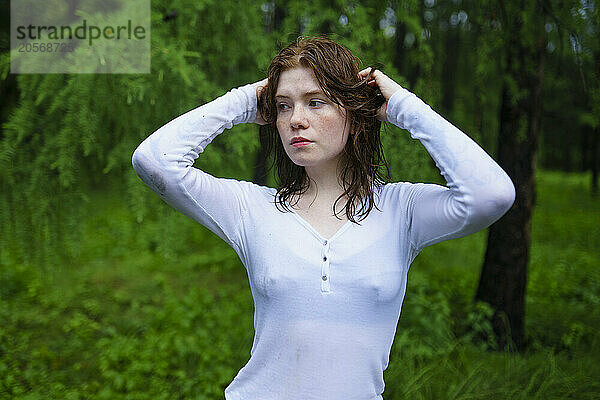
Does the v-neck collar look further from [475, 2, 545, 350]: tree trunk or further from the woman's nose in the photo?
[475, 2, 545, 350]: tree trunk

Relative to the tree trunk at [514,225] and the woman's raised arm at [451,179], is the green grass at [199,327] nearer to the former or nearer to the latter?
the tree trunk at [514,225]

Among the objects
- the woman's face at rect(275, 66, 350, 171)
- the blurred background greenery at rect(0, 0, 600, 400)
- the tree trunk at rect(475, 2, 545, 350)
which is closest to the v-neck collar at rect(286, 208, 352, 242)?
the woman's face at rect(275, 66, 350, 171)

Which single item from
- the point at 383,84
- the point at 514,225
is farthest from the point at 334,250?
the point at 514,225

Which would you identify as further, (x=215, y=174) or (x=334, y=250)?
(x=215, y=174)

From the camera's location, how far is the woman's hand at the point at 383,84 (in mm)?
1438

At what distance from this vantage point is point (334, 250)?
1390 millimetres

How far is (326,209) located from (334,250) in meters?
0.16

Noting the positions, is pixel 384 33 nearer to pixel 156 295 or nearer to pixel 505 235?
pixel 505 235

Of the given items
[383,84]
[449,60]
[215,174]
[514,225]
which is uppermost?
[449,60]

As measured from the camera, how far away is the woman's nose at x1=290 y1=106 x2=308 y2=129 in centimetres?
144

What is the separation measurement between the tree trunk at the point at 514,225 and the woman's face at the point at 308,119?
8.55ft

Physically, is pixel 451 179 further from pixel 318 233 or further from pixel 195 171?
pixel 195 171

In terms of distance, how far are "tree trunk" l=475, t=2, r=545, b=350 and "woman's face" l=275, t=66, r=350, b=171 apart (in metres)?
2.61

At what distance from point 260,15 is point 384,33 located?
26.9 inches
